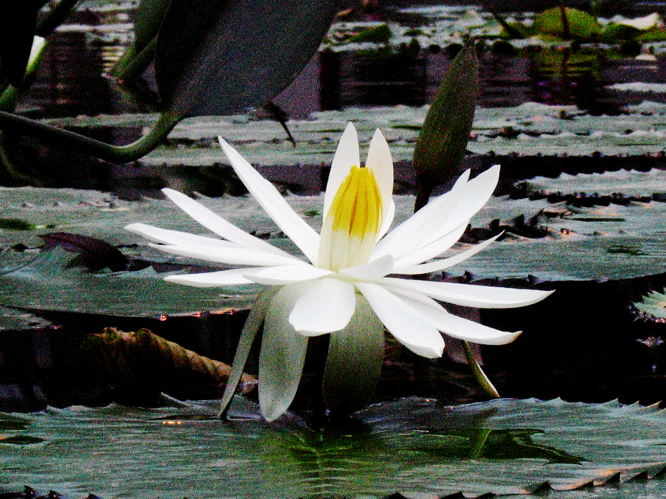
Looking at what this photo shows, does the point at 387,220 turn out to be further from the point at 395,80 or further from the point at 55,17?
the point at 395,80

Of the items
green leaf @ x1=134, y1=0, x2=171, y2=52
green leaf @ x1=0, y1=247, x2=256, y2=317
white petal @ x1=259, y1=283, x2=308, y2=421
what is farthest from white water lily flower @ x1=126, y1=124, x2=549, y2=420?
green leaf @ x1=134, y1=0, x2=171, y2=52

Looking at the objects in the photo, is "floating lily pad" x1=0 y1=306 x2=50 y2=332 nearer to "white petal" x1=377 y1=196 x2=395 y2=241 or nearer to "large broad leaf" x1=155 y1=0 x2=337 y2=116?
"large broad leaf" x1=155 y1=0 x2=337 y2=116

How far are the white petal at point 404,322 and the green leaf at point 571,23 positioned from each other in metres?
4.32

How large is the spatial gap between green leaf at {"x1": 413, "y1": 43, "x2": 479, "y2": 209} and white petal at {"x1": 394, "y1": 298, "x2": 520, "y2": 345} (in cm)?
25

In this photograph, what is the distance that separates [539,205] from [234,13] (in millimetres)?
693

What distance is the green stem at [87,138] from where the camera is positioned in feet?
2.35

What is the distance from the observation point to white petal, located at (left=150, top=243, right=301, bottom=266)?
0.54 meters

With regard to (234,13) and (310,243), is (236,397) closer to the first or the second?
(310,243)

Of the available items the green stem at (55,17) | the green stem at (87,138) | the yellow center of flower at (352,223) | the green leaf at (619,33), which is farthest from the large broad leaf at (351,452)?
the green leaf at (619,33)

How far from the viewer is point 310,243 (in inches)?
24.7

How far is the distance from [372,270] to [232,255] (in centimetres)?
9

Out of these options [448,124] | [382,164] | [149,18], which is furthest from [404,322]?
[149,18]

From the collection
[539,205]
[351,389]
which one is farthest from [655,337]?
[539,205]

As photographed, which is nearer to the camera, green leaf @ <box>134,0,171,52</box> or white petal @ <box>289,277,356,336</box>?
white petal @ <box>289,277,356,336</box>
